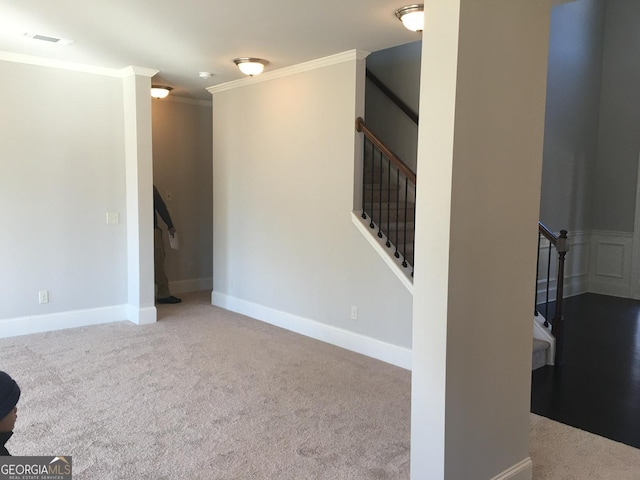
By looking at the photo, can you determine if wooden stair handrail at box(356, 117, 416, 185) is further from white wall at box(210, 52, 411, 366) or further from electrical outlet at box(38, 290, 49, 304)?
electrical outlet at box(38, 290, 49, 304)

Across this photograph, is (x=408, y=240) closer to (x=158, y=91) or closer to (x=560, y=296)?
(x=560, y=296)

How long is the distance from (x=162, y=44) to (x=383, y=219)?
2475mm

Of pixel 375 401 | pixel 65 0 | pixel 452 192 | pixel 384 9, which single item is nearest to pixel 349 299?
pixel 375 401

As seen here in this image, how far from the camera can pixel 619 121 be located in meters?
7.14

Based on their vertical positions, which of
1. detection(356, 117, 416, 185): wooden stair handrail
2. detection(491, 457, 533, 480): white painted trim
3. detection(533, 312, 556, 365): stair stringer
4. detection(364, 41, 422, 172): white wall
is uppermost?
detection(364, 41, 422, 172): white wall

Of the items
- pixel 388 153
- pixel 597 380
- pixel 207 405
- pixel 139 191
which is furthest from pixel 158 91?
pixel 597 380

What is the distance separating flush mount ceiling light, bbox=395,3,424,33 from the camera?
3.29m

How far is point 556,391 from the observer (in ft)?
12.4

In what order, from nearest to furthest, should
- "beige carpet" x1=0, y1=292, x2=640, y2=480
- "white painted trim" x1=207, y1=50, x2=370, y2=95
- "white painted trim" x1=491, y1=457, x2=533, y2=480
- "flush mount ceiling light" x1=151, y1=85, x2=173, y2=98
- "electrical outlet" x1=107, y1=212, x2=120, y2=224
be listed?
"white painted trim" x1=491, y1=457, x2=533, y2=480 < "beige carpet" x1=0, y1=292, x2=640, y2=480 < "white painted trim" x1=207, y1=50, x2=370, y2=95 < "electrical outlet" x1=107, y1=212, x2=120, y2=224 < "flush mount ceiling light" x1=151, y1=85, x2=173, y2=98

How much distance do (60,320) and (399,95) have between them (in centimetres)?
418

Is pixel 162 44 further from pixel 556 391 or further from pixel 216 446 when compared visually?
pixel 556 391

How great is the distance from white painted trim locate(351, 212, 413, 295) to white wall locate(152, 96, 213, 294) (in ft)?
10.6

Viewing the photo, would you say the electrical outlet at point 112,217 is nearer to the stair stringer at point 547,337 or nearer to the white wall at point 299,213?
the white wall at point 299,213

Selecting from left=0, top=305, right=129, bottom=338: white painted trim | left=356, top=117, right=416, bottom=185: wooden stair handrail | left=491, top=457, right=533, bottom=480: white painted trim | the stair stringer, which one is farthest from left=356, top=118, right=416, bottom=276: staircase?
left=0, top=305, right=129, bottom=338: white painted trim
